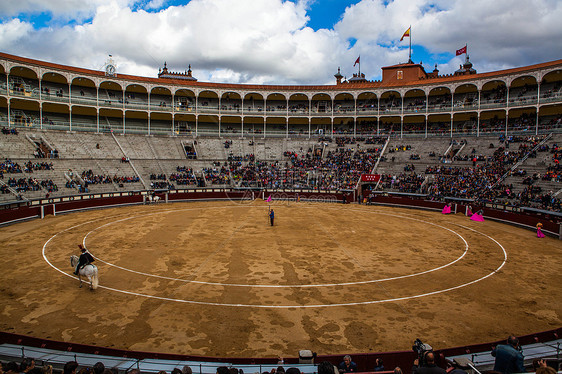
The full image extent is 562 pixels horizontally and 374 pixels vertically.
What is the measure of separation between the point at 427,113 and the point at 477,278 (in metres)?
44.1

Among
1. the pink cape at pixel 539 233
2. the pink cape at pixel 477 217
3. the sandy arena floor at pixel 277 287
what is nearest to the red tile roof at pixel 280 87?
the pink cape at pixel 477 217

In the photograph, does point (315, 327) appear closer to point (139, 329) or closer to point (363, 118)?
point (139, 329)

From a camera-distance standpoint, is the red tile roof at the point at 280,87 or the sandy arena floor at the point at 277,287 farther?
the red tile roof at the point at 280,87

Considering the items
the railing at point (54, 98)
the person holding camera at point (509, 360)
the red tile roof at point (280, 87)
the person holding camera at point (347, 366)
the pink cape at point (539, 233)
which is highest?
the red tile roof at point (280, 87)

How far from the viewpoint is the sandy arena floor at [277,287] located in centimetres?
1041

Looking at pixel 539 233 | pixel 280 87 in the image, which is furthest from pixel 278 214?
pixel 280 87

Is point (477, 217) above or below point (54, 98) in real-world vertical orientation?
below

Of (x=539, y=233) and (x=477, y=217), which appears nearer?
(x=539, y=233)

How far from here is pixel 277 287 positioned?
1428 cm

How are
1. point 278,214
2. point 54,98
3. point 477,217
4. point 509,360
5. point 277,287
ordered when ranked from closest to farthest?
point 509,360 → point 277,287 → point 477,217 → point 278,214 → point 54,98

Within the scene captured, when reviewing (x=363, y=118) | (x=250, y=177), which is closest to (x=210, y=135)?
(x=250, y=177)

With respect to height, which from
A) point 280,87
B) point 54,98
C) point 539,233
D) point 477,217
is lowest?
point 539,233

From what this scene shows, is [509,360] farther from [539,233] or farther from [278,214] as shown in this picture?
[278,214]

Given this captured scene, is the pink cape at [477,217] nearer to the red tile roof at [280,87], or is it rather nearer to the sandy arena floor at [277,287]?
the sandy arena floor at [277,287]
